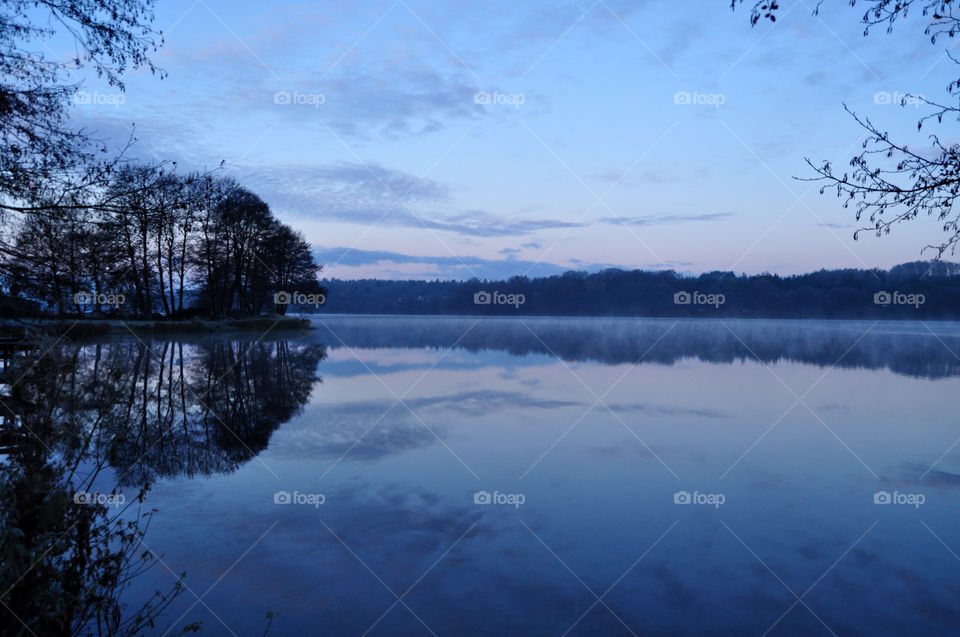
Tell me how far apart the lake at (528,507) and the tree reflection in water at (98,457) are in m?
0.12

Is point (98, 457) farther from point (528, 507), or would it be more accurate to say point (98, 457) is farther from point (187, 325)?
point (187, 325)

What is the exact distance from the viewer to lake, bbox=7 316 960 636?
18.2ft

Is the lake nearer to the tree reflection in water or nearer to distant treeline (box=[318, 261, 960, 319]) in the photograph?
the tree reflection in water

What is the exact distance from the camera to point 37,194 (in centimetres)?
598

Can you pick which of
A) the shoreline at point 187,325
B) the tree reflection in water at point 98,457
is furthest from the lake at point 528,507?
the shoreline at point 187,325

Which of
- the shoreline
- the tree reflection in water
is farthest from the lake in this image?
the shoreline

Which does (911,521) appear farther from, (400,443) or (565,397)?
(565,397)

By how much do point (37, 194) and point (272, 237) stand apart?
50487mm

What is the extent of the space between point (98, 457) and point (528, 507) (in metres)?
5.09

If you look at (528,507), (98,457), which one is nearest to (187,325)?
(98,457)

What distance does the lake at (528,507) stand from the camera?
5.55 metres

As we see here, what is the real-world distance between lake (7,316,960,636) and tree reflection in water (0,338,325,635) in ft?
0.38

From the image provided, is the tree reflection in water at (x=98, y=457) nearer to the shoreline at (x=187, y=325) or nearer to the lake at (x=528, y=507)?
the lake at (x=528, y=507)

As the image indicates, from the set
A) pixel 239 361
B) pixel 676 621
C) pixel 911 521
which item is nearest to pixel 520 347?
pixel 239 361
